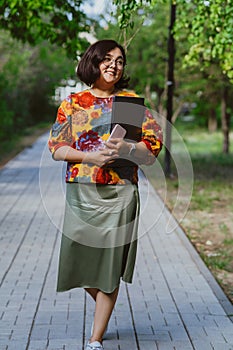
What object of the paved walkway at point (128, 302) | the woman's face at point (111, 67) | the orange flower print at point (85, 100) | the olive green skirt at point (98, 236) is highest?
the woman's face at point (111, 67)

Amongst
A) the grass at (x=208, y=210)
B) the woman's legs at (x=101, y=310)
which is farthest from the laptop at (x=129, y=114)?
the woman's legs at (x=101, y=310)

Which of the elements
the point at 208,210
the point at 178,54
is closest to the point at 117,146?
the point at 208,210

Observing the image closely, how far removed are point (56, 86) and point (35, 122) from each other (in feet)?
140

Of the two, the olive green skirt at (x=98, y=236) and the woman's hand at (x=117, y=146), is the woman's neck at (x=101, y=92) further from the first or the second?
the olive green skirt at (x=98, y=236)

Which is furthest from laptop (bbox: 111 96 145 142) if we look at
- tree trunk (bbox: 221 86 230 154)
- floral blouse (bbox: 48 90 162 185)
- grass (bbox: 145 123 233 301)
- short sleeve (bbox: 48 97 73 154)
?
tree trunk (bbox: 221 86 230 154)

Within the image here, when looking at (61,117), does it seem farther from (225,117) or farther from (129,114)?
(225,117)

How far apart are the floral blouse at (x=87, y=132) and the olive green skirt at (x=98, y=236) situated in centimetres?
7

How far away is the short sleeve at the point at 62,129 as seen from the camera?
4.64 meters

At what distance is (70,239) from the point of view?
15.6ft

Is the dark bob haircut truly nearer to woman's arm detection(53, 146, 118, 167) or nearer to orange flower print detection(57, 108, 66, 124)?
orange flower print detection(57, 108, 66, 124)

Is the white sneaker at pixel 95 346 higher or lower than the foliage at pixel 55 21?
lower

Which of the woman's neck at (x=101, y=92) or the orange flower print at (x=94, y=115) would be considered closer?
the orange flower print at (x=94, y=115)

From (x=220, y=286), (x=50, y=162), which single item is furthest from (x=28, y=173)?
(x=50, y=162)

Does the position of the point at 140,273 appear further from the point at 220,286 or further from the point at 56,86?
the point at 56,86
